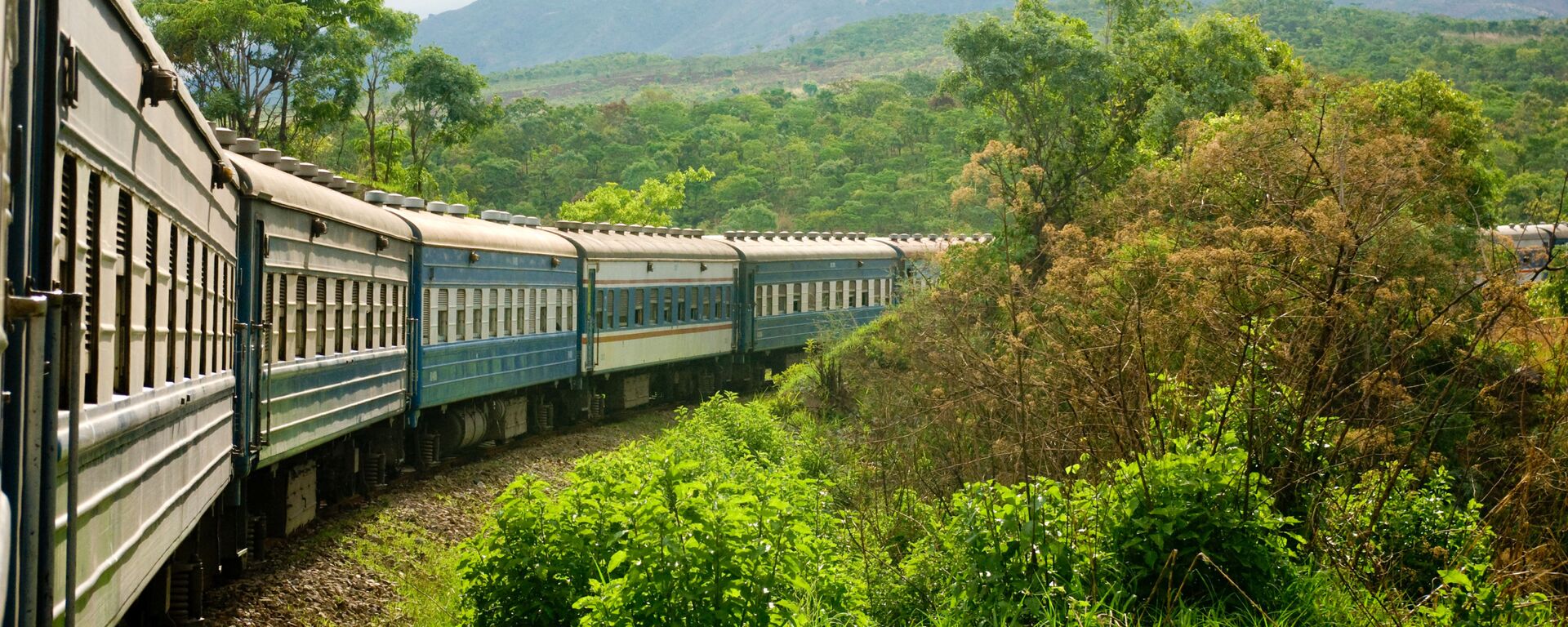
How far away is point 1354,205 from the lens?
977cm

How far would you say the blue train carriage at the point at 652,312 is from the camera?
21.4m

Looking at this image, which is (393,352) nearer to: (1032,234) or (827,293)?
(1032,234)

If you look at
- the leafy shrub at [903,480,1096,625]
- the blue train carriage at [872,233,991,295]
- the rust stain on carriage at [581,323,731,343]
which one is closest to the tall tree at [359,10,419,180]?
the blue train carriage at [872,233,991,295]

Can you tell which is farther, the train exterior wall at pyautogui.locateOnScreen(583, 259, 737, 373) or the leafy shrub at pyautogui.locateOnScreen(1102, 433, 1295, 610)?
the train exterior wall at pyautogui.locateOnScreen(583, 259, 737, 373)

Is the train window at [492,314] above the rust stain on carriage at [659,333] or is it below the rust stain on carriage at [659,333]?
above

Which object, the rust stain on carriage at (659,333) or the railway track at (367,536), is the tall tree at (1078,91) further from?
the railway track at (367,536)

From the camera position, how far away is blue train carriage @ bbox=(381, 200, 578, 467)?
1541 cm

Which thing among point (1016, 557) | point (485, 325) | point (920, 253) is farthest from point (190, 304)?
point (920, 253)

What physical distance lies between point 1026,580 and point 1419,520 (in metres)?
2.56

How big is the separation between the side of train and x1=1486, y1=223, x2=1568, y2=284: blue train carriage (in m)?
5.89

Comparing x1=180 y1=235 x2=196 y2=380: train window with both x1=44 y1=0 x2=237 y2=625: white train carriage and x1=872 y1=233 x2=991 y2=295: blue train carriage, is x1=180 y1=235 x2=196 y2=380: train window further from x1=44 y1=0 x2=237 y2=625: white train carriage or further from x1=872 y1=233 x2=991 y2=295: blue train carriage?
x1=872 y1=233 x2=991 y2=295: blue train carriage

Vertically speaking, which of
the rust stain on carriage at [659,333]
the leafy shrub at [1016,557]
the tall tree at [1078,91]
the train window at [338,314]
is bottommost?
the leafy shrub at [1016,557]

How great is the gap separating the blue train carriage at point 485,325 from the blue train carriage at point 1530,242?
31.4 ft

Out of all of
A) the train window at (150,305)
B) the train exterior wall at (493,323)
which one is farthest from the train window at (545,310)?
the train window at (150,305)
